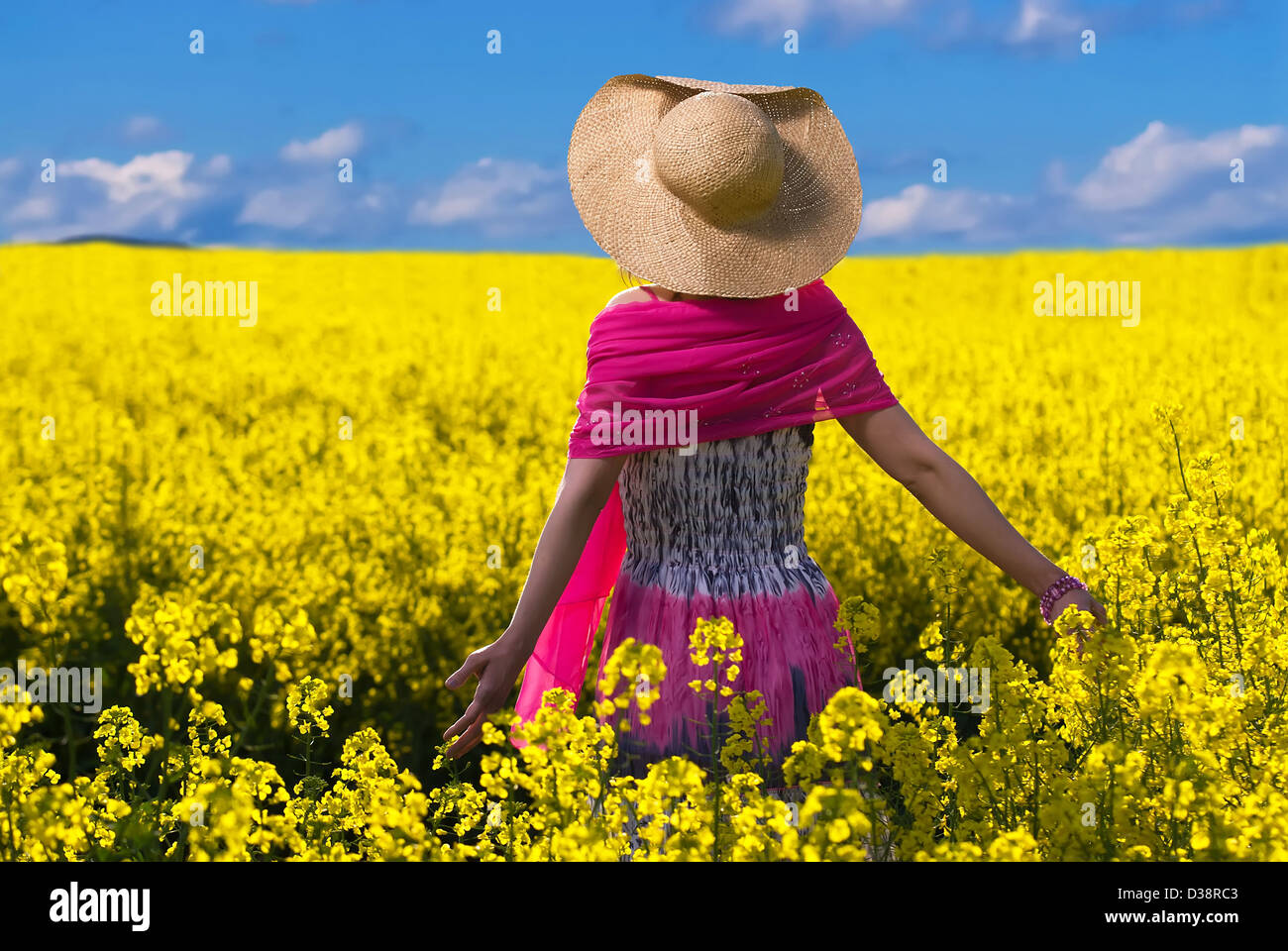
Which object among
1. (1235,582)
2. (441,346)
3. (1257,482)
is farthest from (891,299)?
(1235,582)

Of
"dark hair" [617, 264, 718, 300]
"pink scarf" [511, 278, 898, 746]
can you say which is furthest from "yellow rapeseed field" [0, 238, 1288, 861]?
"dark hair" [617, 264, 718, 300]

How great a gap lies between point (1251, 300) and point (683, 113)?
13.2m

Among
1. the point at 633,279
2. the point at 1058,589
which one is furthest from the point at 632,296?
the point at 1058,589

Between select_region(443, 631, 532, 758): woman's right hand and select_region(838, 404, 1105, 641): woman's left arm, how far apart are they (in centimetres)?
72

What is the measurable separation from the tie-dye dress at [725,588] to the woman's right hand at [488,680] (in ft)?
0.75

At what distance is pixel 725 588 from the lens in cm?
226

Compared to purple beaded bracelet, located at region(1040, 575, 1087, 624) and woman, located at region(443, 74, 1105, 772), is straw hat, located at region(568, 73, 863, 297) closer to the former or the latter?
woman, located at region(443, 74, 1105, 772)

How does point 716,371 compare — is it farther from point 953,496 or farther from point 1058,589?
point 1058,589

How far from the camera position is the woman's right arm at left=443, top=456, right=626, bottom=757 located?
203cm

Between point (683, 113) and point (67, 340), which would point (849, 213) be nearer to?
point (683, 113)

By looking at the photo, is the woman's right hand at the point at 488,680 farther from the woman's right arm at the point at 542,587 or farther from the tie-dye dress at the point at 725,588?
the tie-dye dress at the point at 725,588

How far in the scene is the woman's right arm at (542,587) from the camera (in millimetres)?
2027

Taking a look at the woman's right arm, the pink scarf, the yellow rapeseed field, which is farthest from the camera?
the pink scarf

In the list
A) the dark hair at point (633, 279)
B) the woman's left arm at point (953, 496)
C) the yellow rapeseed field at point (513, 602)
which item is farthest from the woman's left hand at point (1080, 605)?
the dark hair at point (633, 279)
